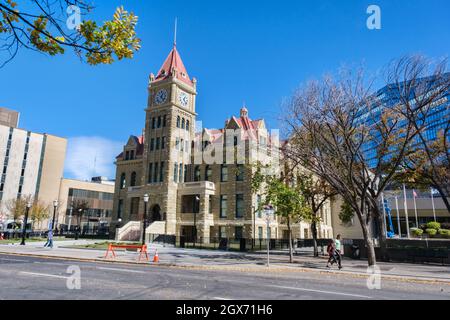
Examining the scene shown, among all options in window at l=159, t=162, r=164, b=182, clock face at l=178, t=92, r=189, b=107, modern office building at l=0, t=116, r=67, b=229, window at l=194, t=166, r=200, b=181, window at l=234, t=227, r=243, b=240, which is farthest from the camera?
modern office building at l=0, t=116, r=67, b=229

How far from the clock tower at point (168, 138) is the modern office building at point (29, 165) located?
4399cm

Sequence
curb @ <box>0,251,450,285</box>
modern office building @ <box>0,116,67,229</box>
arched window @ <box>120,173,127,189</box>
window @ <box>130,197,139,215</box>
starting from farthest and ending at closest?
modern office building @ <box>0,116,67,229</box> < arched window @ <box>120,173,127,189</box> < window @ <box>130,197,139,215</box> < curb @ <box>0,251,450,285</box>

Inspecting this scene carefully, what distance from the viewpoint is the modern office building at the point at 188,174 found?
4162cm

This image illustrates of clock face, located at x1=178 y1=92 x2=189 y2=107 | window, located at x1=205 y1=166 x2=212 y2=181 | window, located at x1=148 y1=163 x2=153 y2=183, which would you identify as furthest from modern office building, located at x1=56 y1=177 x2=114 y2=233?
clock face, located at x1=178 y1=92 x2=189 y2=107

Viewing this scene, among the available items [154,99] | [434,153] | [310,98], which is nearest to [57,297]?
[310,98]

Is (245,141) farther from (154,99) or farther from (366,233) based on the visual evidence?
(366,233)

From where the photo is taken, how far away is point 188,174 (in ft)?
153

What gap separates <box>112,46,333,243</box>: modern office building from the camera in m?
41.6

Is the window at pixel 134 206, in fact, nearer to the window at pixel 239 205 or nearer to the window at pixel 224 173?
the window at pixel 224 173

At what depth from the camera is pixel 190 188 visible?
4331 centimetres

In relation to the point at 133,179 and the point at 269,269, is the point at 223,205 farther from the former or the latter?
the point at 269,269

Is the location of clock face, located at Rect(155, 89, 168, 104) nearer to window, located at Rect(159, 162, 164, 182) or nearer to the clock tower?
the clock tower

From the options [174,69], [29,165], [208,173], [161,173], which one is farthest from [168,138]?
[29,165]
